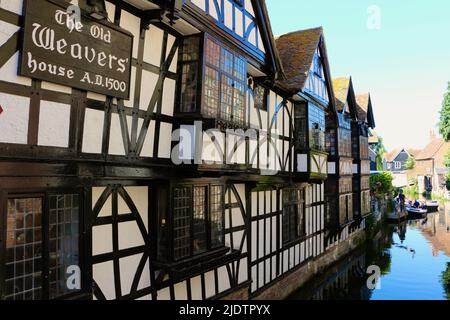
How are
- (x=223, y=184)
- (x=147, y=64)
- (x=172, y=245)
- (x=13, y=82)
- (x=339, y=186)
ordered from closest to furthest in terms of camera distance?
1. (x=13, y=82)
2. (x=147, y=64)
3. (x=172, y=245)
4. (x=223, y=184)
5. (x=339, y=186)

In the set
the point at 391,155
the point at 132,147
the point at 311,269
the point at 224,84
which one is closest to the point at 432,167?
the point at 391,155

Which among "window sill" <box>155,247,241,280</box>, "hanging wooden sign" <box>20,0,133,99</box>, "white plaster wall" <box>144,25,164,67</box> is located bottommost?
"window sill" <box>155,247,241,280</box>

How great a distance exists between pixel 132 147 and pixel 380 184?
117 ft

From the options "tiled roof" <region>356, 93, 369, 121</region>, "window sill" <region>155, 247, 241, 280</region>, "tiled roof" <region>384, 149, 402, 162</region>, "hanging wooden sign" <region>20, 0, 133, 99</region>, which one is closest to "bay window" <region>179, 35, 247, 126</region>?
"hanging wooden sign" <region>20, 0, 133, 99</region>

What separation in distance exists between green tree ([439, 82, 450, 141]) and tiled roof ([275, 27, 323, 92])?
96.9 ft

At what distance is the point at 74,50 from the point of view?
559cm

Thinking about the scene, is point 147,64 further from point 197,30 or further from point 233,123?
point 233,123

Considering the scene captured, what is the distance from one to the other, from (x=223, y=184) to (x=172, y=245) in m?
2.48

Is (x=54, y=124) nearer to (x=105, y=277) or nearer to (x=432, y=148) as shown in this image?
(x=105, y=277)

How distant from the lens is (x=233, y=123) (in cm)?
880

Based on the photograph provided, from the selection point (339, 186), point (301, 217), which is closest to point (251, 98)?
point (301, 217)

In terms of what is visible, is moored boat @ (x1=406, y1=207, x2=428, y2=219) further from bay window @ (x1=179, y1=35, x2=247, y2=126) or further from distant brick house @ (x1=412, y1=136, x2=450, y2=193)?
bay window @ (x1=179, y1=35, x2=247, y2=126)

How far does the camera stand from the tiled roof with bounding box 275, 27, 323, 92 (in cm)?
1437

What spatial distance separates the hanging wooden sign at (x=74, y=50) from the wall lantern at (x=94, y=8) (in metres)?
0.10
